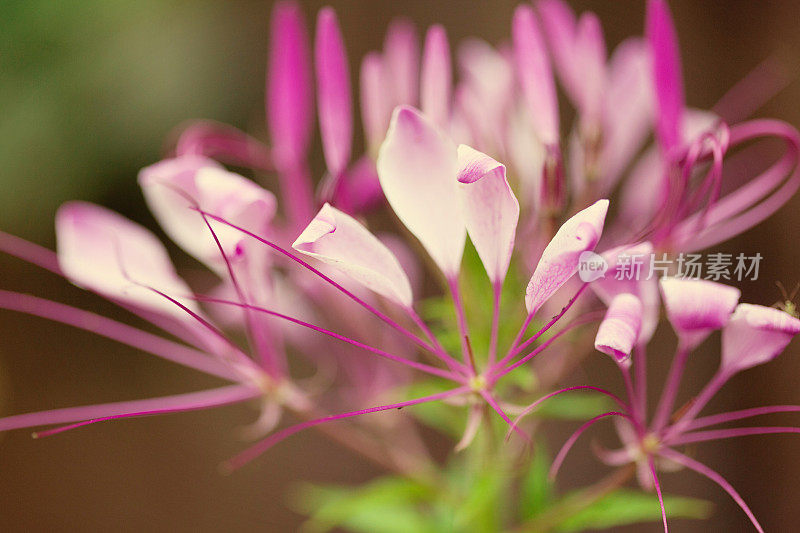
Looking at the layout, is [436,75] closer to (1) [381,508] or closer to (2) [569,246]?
(2) [569,246]

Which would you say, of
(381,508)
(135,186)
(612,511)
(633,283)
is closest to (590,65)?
(633,283)

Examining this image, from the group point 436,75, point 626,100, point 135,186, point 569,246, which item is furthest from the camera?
point 135,186

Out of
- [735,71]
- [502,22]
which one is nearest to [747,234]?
[735,71]

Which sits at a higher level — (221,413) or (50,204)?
(50,204)

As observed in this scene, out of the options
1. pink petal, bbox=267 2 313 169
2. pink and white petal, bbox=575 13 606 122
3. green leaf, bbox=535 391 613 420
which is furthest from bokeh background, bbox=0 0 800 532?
pink petal, bbox=267 2 313 169

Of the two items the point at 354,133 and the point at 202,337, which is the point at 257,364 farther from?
the point at 354,133

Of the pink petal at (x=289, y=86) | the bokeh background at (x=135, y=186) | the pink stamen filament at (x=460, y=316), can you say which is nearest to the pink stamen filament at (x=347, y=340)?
the pink stamen filament at (x=460, y=316)
